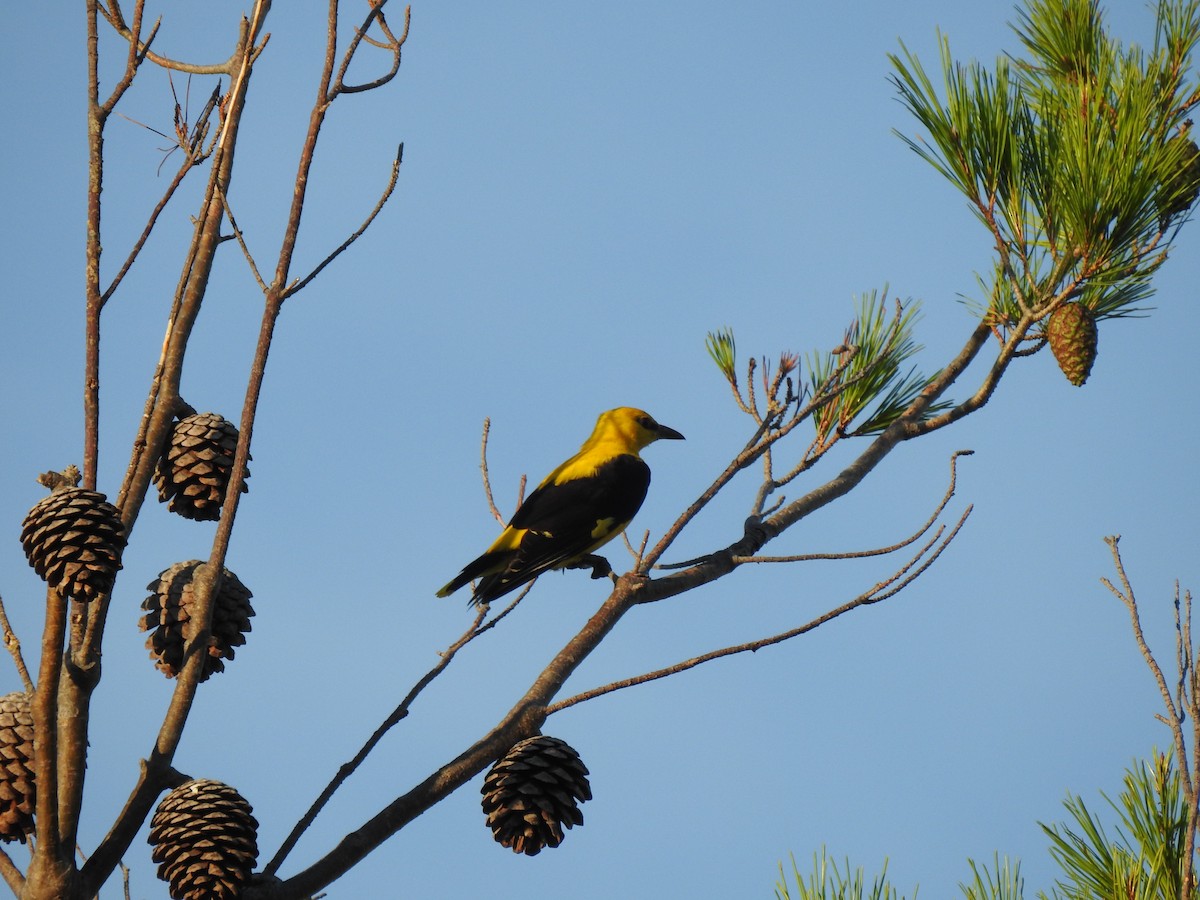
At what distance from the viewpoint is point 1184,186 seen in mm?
3248

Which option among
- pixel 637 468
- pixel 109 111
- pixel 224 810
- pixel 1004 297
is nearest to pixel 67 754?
pixel 224 810

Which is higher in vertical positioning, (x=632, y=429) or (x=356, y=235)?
(x=632, y=429)

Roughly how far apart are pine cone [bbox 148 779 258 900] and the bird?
6.77 feet

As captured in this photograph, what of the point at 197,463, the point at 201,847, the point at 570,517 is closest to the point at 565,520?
the point at 570,517

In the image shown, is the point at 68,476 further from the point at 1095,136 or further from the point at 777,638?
the point at 1095,136

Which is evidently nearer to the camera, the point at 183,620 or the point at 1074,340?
the point at 183,620

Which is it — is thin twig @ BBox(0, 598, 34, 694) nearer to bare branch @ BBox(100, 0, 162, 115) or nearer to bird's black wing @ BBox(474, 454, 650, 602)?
bare branch @ BBox(100, 0, 162, 115)

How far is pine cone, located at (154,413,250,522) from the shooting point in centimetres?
243

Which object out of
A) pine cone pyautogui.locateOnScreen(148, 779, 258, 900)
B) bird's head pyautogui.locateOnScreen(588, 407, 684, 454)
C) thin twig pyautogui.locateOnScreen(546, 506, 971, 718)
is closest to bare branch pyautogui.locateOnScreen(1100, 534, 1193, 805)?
thin twig pyautogui.locateOnScreen(546, 506, 971, 718)

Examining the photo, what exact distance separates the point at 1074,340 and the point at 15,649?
2604 mm

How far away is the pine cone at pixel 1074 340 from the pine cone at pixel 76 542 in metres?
2.37

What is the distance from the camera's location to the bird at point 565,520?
450cm

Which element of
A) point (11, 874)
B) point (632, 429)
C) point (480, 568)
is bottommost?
point (11, 874)

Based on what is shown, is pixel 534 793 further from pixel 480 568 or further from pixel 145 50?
pixel 480 568
